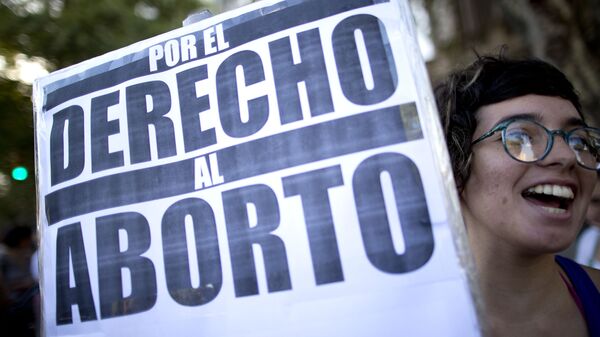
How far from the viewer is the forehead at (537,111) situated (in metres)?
1.53

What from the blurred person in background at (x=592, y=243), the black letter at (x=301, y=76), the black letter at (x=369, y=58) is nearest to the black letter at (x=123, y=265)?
the black letter at (x=301, y=76)

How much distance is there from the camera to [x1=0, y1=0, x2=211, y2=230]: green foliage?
6.63 meters

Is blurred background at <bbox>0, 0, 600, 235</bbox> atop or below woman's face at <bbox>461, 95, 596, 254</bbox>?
atop

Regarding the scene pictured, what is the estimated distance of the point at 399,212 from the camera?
1.22m

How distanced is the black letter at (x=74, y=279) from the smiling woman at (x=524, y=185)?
1.06 metres

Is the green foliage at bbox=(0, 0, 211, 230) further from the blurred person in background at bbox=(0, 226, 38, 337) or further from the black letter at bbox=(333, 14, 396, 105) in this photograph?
the black letter at bbox=(333, 14, 396, 105)

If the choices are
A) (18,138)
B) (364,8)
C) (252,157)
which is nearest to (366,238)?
(252,157)

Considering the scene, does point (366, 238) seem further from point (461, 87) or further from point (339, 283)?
point (461, 87)

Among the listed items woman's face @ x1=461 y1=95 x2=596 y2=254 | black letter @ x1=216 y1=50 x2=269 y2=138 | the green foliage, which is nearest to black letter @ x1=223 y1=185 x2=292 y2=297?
black letter @ x1=216 y1=50 x2=269 y2=138

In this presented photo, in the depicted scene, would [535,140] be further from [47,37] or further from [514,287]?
[47,37]

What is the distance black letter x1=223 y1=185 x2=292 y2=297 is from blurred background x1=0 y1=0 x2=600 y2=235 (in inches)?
164

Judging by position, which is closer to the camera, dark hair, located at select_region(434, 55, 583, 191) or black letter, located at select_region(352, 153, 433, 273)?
black letter, located at select_region(352, 153, 433, 273)

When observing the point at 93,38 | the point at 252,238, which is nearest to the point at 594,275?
the point at 252,238

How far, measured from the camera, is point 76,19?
7273mm
